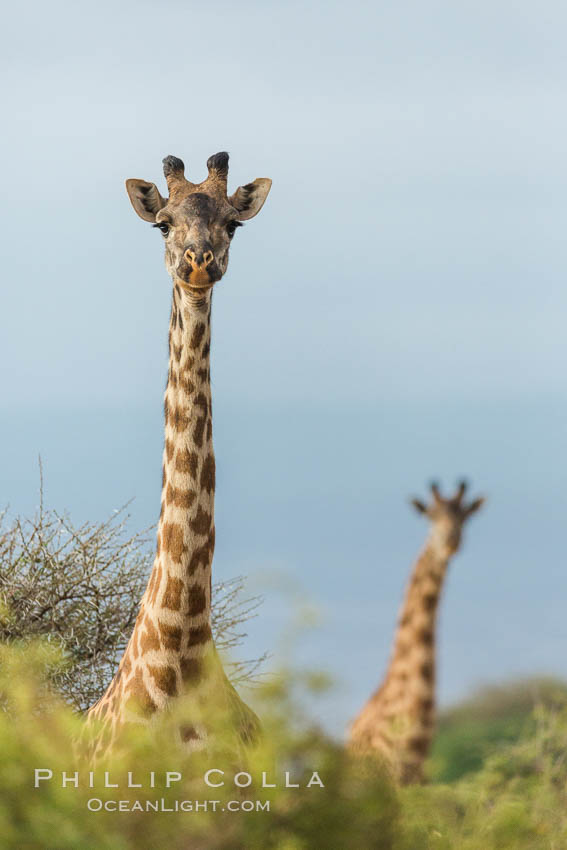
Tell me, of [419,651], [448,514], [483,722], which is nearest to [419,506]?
[448,514]

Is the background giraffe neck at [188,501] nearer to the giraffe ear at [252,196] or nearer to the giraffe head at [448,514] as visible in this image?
the giraffe ear at [252,196]

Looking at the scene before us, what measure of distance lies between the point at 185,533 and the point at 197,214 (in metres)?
1.71

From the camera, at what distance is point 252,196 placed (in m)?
6.89

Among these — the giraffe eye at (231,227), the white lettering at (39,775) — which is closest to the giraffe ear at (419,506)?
the giraffe eye at (231,227)

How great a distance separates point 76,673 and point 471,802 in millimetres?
5944

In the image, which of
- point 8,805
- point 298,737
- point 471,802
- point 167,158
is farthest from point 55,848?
point 167,158

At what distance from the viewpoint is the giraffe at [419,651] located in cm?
788

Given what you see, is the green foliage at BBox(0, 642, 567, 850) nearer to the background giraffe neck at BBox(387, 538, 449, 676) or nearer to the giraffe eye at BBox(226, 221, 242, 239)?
the giraffe eye at BBox(226, 221, 242, 239)

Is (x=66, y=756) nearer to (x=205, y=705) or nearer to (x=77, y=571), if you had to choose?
(x=205, y=705)

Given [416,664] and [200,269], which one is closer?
[200,269]

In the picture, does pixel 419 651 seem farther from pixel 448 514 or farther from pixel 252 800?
pixel 252 800

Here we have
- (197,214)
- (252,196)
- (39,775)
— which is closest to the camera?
(39,775)

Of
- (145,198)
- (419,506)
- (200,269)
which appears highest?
(145,198)

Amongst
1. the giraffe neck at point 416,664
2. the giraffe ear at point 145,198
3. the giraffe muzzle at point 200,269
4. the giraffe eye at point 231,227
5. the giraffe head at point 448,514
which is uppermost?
the giraffe ear at point 145,198
